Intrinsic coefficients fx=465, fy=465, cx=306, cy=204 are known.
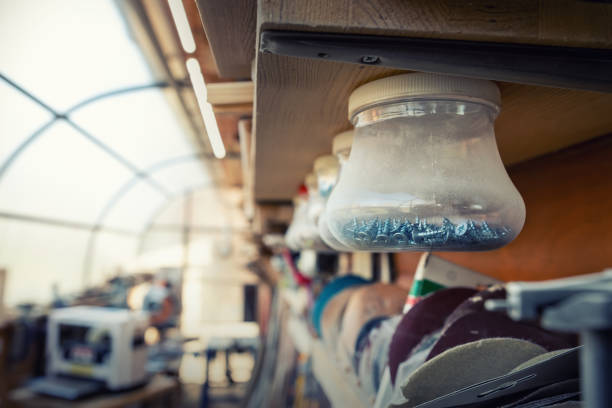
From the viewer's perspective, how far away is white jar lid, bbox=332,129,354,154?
0.83 m

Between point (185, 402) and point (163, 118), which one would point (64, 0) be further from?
point (185, 402)

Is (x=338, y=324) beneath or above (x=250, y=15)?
beneath

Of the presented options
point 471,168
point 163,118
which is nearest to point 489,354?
point 471,168

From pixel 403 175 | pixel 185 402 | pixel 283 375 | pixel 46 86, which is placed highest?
Result: pixel 46 86

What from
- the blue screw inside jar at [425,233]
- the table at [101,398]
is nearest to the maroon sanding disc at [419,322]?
the blue screw inside jar at [425,233]

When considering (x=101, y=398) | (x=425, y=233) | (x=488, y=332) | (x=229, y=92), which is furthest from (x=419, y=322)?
(x=101, y=398)

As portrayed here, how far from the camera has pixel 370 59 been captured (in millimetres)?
478

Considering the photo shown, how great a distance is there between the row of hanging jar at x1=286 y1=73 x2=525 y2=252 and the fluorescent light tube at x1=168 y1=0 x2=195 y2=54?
27 centimetres

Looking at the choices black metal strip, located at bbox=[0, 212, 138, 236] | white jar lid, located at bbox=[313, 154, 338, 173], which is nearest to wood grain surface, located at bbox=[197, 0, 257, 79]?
white jar lid, located at bbox=[313, 154, 338, 173]

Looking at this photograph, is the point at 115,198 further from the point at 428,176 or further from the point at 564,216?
the point at 428,176

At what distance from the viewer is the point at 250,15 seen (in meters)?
0.57

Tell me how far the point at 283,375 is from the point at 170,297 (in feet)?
6.81

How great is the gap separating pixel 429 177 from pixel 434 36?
0.15 m

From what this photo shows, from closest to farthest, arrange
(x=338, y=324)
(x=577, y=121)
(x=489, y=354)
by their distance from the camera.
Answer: (x=489, y=354), (x=577, y=121), (x=338, y=324)
